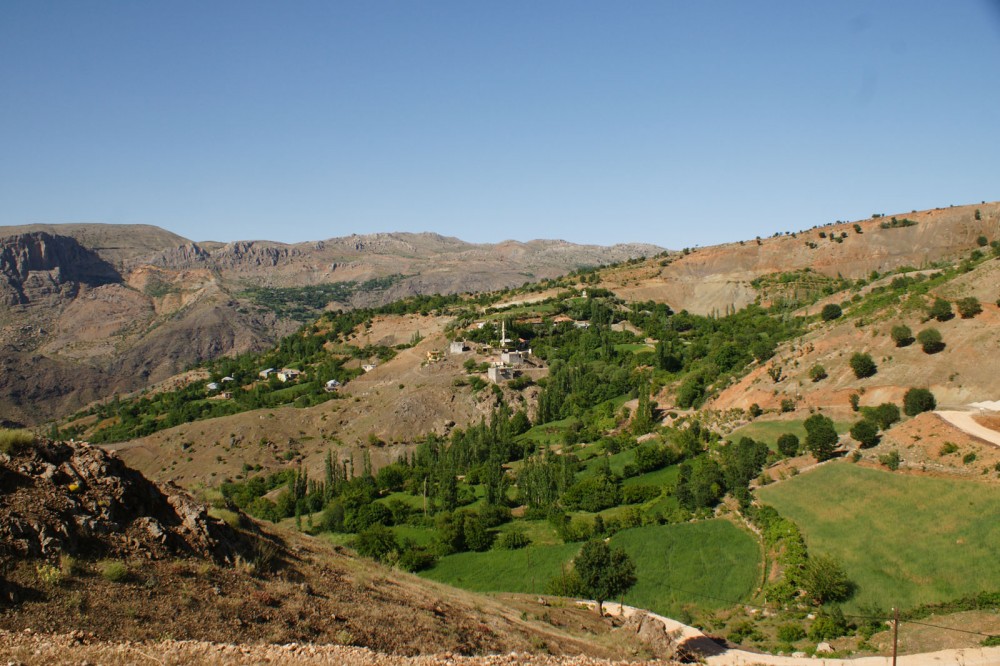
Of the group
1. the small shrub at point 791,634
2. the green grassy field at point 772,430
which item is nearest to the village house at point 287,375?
the green grassy field at point 772,430

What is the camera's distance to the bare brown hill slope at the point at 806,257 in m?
99.5

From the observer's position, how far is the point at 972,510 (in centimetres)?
2795

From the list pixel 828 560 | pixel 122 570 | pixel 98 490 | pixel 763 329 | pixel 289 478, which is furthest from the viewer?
pixel 763 329

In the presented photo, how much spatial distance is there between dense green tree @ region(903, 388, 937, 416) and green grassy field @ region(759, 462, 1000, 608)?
5.28 meters

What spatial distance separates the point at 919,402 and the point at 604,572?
20228 mm

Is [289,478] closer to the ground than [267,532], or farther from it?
closer to the ground

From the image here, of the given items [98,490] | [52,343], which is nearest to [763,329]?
[98,490]

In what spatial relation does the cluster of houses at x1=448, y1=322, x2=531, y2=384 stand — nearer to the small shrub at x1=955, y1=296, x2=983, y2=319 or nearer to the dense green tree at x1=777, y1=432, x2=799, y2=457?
the dense green tree at x1=777, y1=432, x2=799, y2=457

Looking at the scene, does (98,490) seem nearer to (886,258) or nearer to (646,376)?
(646,376)

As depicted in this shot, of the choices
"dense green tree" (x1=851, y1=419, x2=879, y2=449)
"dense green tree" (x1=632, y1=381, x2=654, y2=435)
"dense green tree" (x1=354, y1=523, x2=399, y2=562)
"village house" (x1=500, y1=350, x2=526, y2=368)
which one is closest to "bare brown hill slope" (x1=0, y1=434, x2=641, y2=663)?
"dense green tree" (x1=354, y1=523, x2=399, y2=562)

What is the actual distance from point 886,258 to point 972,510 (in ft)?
276

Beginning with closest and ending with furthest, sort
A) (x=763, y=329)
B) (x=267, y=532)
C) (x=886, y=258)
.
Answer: (x=267, y=532), (x=763, y=329), (x=886, y=258)

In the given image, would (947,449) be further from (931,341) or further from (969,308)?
(969,308)

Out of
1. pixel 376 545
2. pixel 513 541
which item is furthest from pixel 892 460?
pixel 376 545
